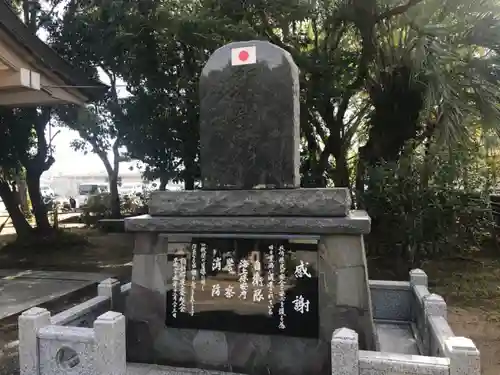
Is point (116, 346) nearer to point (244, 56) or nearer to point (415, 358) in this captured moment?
point (415, 358)

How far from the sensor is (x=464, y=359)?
2758 mm

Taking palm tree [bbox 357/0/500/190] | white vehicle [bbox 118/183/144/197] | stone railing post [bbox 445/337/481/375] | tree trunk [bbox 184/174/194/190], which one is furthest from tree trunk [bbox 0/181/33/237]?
stone railing post [bbox 445/337/481/375]

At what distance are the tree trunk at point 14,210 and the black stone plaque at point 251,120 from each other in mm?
9808

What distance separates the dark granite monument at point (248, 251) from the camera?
11.3 feet

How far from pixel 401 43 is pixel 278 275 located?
630cm

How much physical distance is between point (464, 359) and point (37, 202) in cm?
1201

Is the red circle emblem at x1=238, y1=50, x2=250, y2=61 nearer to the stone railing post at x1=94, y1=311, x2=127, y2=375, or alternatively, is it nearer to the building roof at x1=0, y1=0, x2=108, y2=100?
the stone railing post at x1=94, y1=311, x2=127, y2=375

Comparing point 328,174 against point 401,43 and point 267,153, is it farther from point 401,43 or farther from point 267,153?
point 267,153

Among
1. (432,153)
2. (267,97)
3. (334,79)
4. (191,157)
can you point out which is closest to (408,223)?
(432,153)

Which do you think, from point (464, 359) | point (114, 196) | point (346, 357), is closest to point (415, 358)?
point (464, 359)

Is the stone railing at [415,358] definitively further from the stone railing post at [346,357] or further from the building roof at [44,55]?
the building roof at [44,55]

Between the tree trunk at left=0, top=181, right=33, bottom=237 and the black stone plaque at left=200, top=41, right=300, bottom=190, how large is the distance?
32.2 ft

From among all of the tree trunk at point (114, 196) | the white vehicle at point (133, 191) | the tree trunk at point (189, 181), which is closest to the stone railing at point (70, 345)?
the tree trunk at point (189, 181)

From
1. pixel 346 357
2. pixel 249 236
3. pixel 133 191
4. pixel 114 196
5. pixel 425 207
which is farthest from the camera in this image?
pixel 133 191
